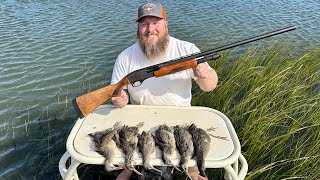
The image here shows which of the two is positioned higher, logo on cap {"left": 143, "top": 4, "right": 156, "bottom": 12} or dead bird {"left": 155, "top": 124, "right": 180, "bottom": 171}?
logo on cap {"left": 143, "top": 4, "right": 156, "bottom": 12}

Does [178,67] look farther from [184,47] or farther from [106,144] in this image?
[106,144]

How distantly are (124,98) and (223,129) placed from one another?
1.24 meters

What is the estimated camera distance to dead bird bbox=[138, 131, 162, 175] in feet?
10.3

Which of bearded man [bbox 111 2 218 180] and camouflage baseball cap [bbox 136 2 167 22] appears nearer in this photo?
camouflage baseball cap [bbox 136 2 167 22]

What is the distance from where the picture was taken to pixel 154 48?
429 centimetres

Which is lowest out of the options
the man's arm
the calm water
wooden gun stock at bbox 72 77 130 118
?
the calm water

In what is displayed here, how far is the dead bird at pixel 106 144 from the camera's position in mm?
3154

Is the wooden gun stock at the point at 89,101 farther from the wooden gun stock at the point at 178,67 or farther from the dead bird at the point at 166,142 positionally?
the dead bird at the point at 166,142

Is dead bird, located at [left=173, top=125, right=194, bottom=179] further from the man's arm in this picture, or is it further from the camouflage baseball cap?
the camouflage baseball cap

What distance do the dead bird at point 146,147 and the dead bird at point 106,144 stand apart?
0.28 m

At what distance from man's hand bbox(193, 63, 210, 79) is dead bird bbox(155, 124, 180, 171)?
0.78 m

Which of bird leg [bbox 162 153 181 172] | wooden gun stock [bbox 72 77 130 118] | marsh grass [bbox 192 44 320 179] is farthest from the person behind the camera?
marsh grass [bbox 192 44 320 179]

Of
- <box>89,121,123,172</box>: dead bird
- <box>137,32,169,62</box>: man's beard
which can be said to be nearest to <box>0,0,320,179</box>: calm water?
<box>89,121,123,172</box>: dead bird

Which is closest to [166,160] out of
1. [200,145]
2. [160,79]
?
[200,145]
